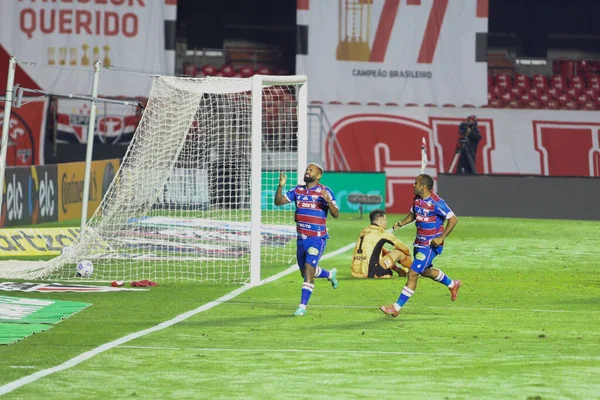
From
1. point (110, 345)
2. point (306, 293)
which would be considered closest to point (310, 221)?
point (306, 293)

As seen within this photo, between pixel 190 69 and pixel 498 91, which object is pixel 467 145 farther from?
pixel 190 69

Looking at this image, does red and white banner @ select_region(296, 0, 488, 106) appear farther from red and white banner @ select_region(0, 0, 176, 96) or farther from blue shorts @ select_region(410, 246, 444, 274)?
blue shorts @ select_region(410, 246, 444, 274)

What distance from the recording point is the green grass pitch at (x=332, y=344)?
9.49 meters

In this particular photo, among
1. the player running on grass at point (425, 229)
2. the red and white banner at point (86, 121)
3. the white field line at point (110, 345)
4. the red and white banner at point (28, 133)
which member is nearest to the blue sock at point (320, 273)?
the player running on grass at point (425, 229)

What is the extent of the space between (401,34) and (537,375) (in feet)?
98.5

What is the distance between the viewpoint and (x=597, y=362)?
1067cm

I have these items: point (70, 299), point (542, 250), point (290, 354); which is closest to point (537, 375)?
point (290, 354)

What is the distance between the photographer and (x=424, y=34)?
39000mm

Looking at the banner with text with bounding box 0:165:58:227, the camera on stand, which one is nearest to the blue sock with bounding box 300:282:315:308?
the banner with text with bounding box 0:165:58:227

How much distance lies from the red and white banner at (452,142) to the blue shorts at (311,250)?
80.0 feet

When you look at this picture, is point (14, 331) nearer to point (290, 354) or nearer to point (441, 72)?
point (290, 354)

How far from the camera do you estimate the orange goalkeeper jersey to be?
1869 centimetres

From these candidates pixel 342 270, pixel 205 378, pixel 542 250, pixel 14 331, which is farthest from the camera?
pixel 542 250

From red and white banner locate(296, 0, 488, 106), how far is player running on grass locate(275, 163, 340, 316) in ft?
79.9
